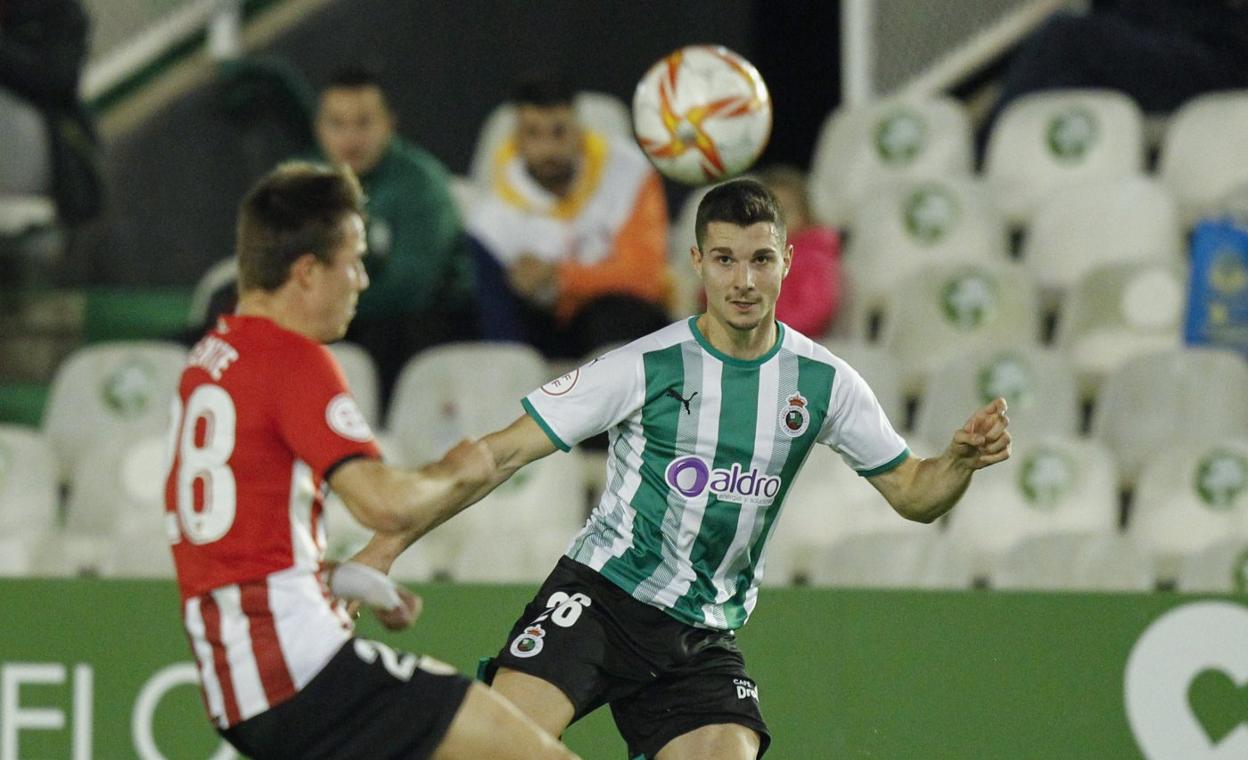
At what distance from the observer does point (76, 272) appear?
8.25m

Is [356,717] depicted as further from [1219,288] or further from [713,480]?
[1219,288]

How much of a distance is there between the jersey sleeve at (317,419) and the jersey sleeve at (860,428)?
120cm

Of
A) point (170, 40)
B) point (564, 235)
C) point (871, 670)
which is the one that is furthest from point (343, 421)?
point (170, 40)

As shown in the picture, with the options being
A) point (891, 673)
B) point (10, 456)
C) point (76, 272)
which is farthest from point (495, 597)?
point (76, 272)

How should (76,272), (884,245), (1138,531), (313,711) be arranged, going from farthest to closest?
1. (76,272)
2. (884,245)
3. (1138,531)
4. (313,711)

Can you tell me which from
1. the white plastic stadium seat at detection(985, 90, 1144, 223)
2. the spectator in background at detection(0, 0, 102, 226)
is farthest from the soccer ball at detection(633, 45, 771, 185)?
the spectator in background at detection(0, 0, 102, 226)

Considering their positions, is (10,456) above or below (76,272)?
below

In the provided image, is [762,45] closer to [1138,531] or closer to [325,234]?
[1138,531]

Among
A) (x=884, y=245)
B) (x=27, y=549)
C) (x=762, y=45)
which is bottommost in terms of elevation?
(x=27, y=549)

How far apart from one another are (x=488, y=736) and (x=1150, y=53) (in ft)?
18.3

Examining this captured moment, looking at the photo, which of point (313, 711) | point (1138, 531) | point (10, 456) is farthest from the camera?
point (10, 456)

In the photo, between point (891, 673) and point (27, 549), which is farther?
point (27, 549)

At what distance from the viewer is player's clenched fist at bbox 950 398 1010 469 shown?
410 cm

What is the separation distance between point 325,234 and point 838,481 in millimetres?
3328
